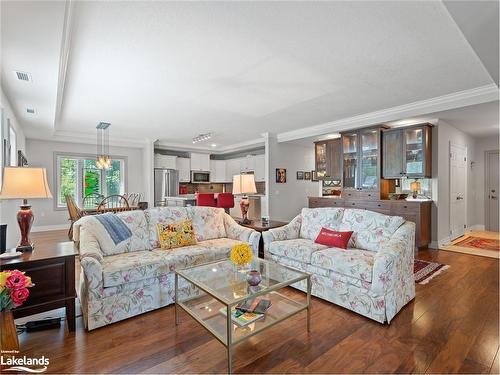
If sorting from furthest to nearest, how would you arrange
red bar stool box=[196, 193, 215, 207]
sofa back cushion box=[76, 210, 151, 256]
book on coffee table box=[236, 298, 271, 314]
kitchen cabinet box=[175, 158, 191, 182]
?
kitchen cabinet box=[175, 158, 191, 182] < red bar stool box=[196, 193, 215, 207] < sofa back cushion box=[76, 210, 151, 256] < book on coffee table box=[236, 298, 271, 314]

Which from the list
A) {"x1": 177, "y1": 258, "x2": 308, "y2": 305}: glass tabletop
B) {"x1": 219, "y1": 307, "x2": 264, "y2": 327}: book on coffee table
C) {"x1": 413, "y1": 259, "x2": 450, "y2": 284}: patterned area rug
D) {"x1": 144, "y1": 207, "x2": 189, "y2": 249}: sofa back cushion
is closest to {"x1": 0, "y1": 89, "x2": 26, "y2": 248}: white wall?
{"x1": 144, "y1": 207, "x2": 189, "y2": 249}: sofa back cushion

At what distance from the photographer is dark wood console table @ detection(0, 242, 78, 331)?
6.65 feet

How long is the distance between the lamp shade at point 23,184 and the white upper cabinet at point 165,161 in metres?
5.71

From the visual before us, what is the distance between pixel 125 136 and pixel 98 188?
1752mm

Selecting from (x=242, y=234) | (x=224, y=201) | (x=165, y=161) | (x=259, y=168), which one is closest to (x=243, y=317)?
(x=242, y=234)

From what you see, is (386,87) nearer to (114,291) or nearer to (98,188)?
(114,291)

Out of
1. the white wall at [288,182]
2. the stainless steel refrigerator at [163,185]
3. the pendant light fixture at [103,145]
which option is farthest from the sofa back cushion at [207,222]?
the stainless steel refrigerator at [163,185]

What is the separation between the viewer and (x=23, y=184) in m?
2.18

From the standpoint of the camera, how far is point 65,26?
2.10m

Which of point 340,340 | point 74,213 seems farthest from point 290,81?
point 74,213

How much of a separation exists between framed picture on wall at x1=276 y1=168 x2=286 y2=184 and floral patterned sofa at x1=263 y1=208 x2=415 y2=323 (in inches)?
134

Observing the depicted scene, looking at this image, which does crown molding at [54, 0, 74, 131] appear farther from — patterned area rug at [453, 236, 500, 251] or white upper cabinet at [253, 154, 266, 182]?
patterned area rug at [453, 236, 500, 251]

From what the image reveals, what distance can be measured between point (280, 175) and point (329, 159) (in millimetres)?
1304

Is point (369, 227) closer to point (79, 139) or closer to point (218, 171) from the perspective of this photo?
point (218, 171)
